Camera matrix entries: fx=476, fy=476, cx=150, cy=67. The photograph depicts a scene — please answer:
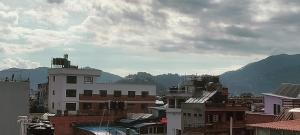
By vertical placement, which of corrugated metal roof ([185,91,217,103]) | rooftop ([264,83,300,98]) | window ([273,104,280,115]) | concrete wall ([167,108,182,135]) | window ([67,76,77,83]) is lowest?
concrete wall ([167,108,182,135])

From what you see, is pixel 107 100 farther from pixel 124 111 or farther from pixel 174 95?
pixel 174 95

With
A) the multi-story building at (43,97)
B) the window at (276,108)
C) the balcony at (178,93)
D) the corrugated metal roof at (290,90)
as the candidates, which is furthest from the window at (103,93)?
the window at (276,108)

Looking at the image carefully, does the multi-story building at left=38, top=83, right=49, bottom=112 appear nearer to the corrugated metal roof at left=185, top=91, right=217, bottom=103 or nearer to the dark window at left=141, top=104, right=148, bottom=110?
the dark window at left=141, top=104, right=148, bottom=110

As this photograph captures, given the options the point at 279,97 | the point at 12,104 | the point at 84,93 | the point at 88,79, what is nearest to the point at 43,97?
the point at 88,79

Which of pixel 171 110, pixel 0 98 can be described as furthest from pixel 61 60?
pixel 0 98

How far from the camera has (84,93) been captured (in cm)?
10775

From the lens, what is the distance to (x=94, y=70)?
111562mm

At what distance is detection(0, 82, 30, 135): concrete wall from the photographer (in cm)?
4684

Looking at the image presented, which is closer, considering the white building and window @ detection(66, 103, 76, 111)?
window @ detection(66, 103, 76, 111)

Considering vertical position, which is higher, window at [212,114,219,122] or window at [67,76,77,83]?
window at [67,76,77,83]

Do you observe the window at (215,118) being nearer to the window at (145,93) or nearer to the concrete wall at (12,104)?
the concrete wall at (12,104)

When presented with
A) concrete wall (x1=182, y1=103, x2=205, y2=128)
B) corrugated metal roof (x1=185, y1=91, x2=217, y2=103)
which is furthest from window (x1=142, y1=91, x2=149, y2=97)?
concrete wall (x1=182, y1=103, x2=205, y2=128)

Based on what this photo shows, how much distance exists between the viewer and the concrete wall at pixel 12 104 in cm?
4684

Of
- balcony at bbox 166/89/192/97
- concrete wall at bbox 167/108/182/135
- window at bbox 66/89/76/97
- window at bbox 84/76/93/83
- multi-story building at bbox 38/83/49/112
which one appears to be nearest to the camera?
concrete wall at bbox 167/108/182/135
